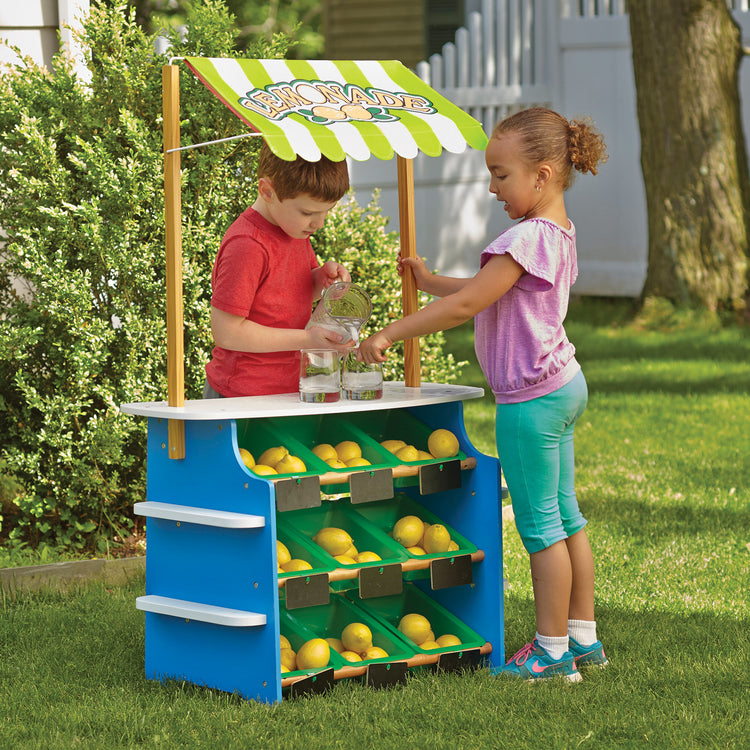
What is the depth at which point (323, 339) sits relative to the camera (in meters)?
4.12

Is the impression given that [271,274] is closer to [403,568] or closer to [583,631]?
[403,568]

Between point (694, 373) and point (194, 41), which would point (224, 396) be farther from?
point (694, 373)

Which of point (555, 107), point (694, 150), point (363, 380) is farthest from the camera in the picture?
point (555, 107)

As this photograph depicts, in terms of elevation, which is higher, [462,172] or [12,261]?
[462,172]

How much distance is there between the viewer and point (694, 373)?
1027cm

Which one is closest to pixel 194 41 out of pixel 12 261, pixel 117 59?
pixel 117 59

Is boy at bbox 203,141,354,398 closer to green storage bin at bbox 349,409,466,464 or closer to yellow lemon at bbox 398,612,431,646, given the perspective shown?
green storage bin at bbox 349,409,466,464

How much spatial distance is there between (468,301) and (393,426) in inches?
30.5

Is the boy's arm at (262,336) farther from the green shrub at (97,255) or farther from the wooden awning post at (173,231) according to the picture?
the green shrub at (97,255)

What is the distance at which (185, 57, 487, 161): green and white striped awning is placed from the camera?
3.71 meters

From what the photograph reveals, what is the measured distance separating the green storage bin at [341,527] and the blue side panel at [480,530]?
34 cm

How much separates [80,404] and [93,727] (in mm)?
2296

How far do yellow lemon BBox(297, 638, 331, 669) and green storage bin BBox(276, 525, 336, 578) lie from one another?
0.84ft

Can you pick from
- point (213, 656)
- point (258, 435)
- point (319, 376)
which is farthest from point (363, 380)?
point (213, 656)
